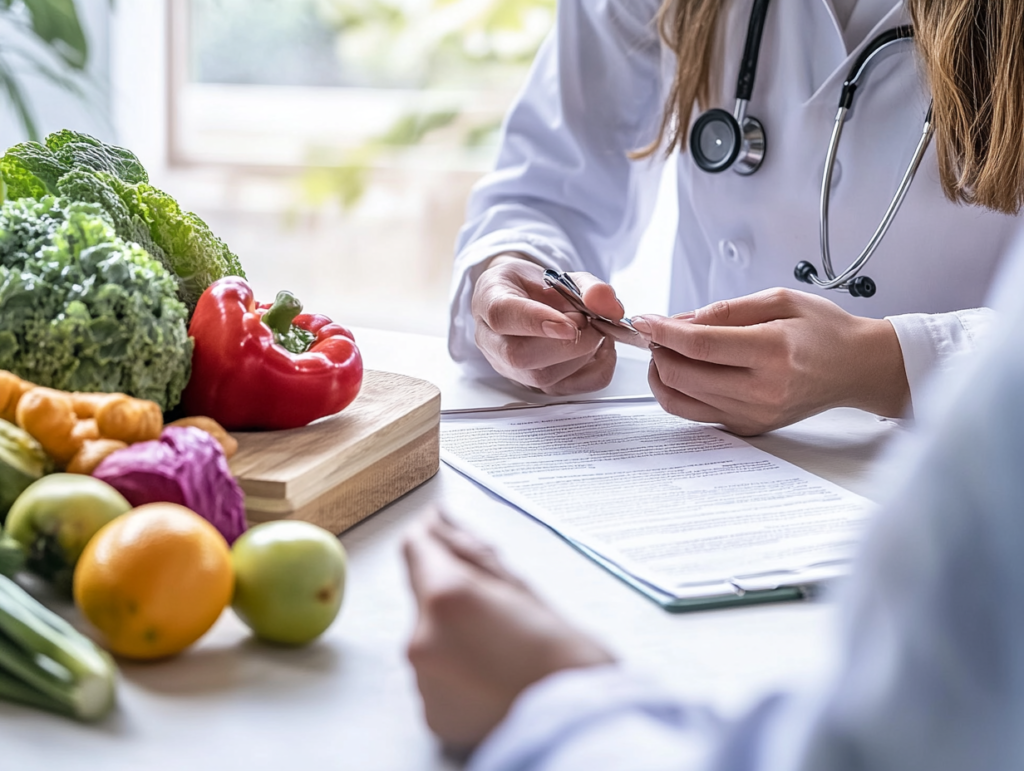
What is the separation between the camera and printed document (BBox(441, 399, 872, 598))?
62cm

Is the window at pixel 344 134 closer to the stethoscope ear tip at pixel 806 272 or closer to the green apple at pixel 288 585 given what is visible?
the stethoscope ear tip at pixel 806 272

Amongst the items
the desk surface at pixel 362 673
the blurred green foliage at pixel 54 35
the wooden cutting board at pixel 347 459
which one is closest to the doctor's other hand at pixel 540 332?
the wooden cutting board at pixel 347 459

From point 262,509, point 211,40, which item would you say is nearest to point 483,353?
point 262,509

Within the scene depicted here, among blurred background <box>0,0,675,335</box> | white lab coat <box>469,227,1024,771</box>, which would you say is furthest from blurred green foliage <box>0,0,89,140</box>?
A: white lab coat <box>469,227,1024,771</box>

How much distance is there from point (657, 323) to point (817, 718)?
1.91ft

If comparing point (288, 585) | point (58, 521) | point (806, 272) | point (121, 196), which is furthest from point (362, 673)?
point (806, 272)

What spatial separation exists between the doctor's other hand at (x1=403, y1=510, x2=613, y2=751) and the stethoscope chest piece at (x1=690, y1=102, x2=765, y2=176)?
0.86 m

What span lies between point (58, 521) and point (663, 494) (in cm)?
42

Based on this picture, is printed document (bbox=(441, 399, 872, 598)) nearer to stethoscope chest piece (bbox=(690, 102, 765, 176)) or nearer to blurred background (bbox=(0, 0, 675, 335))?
stethoscope chest piece (bbox=(690, 102, 765, 176))

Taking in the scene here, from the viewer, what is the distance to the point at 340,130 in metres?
Answer: 3.68

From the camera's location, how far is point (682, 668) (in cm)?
51

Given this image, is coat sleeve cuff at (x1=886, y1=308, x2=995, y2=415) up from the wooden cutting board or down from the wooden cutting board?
up

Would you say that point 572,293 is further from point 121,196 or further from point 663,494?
point 121,196

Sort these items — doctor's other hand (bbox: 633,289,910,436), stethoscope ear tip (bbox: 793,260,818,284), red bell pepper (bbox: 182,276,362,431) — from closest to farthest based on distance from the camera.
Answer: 1. red bell pepper (bbox: 182,276,362,431)
2. doctor's other hand (bbox: 633,289,910,436)
3. stethoscope ear tip (bbox: 793,260,818,284)
